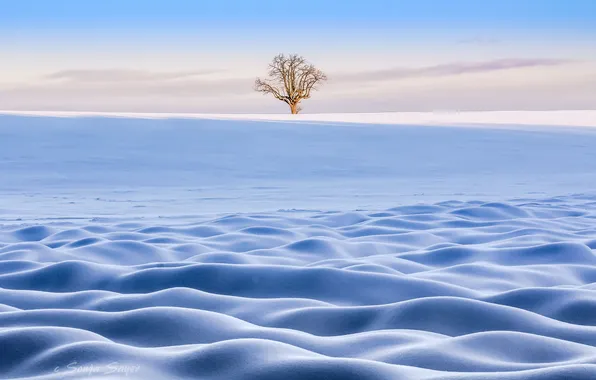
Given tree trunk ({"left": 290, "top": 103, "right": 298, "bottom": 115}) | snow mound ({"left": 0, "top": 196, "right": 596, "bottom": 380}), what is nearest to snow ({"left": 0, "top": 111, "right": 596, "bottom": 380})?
snow mound ({"left": 0, "top": 196, "right": 596, "bottom": 380})

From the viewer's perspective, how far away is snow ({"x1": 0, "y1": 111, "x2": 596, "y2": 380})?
149 cm

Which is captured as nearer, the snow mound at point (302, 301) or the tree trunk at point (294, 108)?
the snow mound at point (302, 301)

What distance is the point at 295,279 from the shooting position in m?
2.38

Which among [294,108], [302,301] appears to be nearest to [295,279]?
[302,301]

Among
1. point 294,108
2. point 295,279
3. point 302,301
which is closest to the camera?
point 302,301

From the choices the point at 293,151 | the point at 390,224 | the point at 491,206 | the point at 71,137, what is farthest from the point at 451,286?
the point at 71,137

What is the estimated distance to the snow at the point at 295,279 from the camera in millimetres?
1488

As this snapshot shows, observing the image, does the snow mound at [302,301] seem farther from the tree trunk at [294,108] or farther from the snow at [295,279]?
the tree trunk at [294,108]

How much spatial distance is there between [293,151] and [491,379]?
27.5ft

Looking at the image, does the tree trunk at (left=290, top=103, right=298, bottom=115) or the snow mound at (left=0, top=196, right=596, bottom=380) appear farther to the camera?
the tree trunk at (left=290, top=103, right=298, bottom=115)

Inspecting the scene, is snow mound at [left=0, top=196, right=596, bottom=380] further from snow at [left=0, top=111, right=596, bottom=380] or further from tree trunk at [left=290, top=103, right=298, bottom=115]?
tree trunk at [left=290, top=103, right=298, bottom=115]

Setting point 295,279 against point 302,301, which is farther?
point 295,279

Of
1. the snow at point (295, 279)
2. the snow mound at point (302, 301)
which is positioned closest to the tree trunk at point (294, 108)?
the snow at point (295, 279)

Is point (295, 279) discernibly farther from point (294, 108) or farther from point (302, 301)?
point (294, 108)
